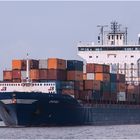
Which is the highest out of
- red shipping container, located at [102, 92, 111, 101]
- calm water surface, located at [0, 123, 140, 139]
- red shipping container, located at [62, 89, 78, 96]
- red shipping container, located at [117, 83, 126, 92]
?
red shipping container, located at [117, 83, 126, 92]

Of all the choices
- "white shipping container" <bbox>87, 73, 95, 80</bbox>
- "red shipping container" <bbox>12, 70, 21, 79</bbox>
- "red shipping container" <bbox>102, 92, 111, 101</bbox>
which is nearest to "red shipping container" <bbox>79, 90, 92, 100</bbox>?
"white shipping container" <bbox>87, 73, 95, 80</bbox>

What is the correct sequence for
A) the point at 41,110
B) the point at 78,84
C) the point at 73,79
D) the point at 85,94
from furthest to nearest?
the point at 85,94
the point at 78,84
the point at 73,79
the point at 41,110

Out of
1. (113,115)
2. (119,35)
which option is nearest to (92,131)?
(113,115)

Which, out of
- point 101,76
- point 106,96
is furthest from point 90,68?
point 106,96

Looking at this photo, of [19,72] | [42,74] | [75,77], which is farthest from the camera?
[75,77]

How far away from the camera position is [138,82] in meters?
102

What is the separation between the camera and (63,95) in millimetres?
77375

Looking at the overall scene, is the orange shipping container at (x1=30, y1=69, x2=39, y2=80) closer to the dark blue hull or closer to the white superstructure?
the dark blue hull

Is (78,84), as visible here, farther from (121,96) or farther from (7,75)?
(121,96)

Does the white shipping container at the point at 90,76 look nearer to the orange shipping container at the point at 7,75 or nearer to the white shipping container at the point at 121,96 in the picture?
A: the white shipping container at the point at 121,96

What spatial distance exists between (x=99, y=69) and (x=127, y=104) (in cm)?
805

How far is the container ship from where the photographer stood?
247 feet

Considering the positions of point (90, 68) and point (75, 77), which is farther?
point (90, 68)

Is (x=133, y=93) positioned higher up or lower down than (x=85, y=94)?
higher up
